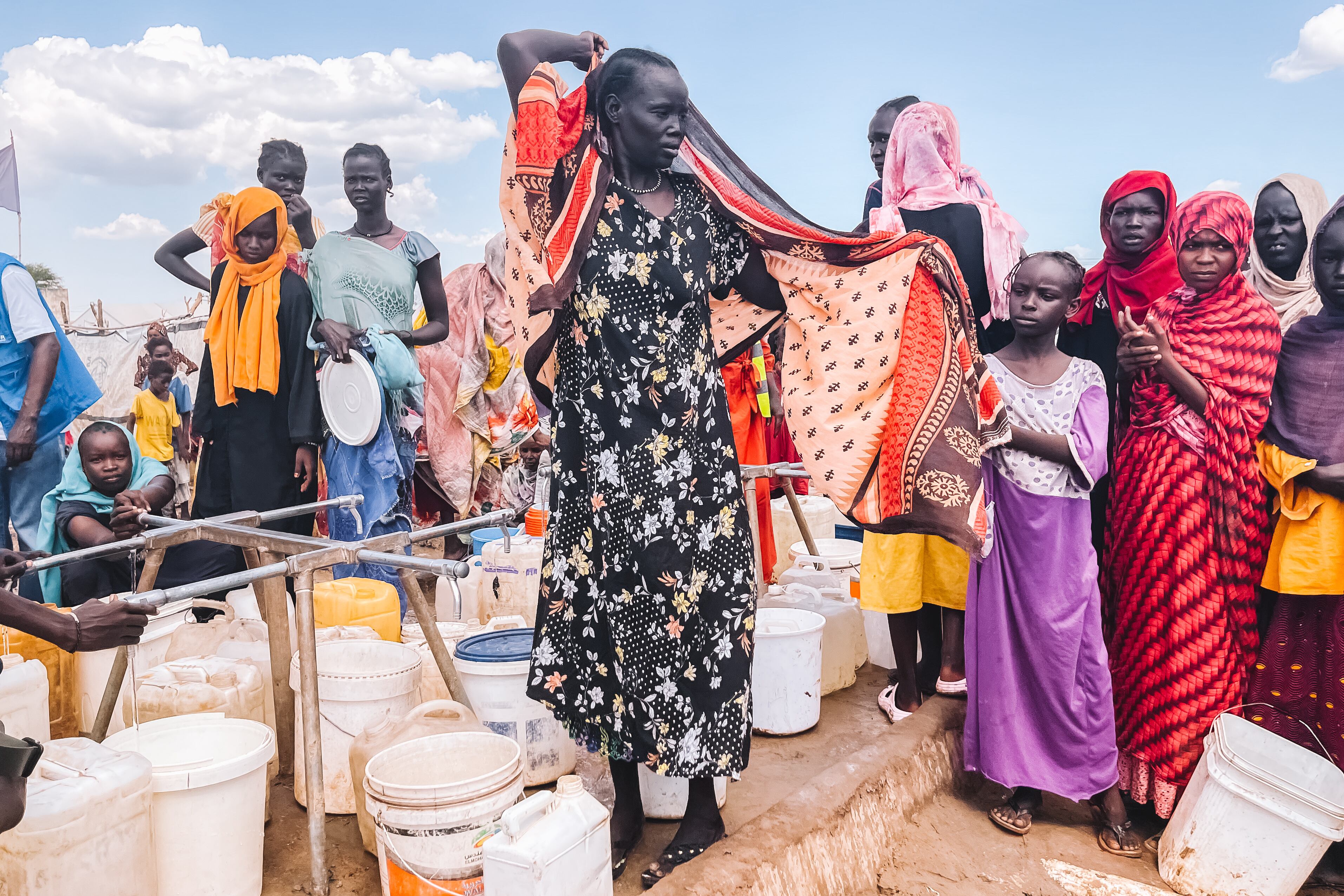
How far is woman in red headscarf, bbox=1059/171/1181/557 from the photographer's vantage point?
10.9ft

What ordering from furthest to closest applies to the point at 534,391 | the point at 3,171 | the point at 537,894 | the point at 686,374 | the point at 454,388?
the point at 3,171
the point at 454,388
the point at 534,391
the point at 686,374
the point at 537,894

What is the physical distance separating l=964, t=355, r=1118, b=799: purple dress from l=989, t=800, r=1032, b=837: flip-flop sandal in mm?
102

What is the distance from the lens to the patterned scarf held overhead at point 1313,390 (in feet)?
9.37

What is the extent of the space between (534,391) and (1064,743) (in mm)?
2163

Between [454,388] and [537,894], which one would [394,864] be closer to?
[537,894]

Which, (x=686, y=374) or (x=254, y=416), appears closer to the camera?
(x=686, y=374)

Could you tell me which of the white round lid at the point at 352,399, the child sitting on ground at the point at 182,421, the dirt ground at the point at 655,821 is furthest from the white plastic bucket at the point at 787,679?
the child sitting on ground at the point at 182,421

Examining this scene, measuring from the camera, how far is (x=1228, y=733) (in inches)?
113

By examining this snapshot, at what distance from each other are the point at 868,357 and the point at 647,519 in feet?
2.88

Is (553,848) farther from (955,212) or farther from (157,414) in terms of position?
(157,414)

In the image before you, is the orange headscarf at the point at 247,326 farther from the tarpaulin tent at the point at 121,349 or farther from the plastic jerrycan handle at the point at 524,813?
the tarpaulin tent at the point at 121,349

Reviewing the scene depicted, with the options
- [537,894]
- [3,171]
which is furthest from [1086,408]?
[3,171]

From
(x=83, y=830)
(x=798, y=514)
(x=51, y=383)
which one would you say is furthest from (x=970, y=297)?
(x=51, y=383)

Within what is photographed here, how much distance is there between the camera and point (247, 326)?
4242mm
